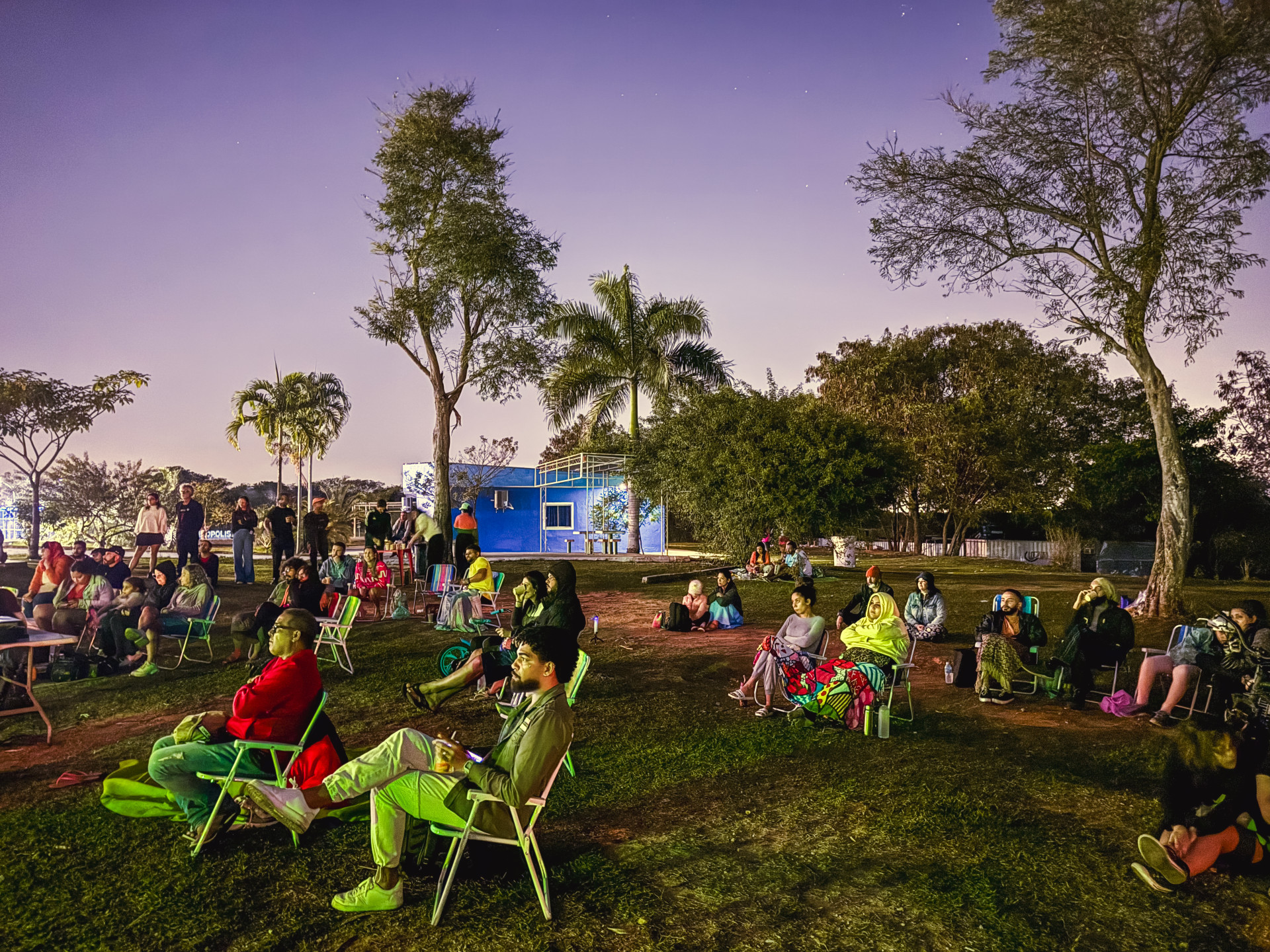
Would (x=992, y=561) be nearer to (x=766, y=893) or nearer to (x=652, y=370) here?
(x=652, y=370)

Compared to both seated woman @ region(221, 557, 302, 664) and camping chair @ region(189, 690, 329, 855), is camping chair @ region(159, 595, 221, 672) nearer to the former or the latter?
seated woman @ region(221, 557, 302, 664)

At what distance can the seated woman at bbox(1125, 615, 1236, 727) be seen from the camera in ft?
22.5

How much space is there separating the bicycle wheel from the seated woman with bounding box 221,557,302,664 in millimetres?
2484

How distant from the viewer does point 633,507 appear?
2775 centimetres

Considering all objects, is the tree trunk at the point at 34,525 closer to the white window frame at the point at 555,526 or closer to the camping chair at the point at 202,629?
the camping chair at the point at 202,629

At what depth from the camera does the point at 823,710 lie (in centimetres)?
657

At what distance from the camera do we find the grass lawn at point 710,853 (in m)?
3.43

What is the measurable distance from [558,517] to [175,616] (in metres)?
23.5

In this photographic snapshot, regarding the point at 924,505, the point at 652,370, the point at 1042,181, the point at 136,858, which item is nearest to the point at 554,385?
the point at 652,370

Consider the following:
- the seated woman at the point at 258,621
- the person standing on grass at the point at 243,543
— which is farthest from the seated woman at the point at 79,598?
the person standing on grass at the point at 243,543

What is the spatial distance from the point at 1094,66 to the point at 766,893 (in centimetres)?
1485

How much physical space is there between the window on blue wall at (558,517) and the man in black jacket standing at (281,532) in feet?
58.9

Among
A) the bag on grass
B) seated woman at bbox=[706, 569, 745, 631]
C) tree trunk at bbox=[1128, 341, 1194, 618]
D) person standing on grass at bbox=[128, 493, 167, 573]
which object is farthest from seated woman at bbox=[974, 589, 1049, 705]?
person standing on grass at bbox=[128, 493, 167, 573]

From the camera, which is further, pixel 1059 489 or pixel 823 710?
pixel 1059 489
